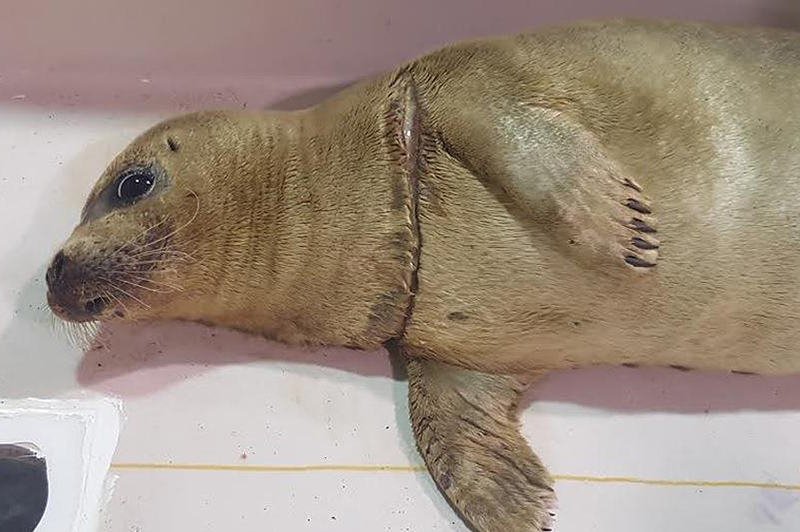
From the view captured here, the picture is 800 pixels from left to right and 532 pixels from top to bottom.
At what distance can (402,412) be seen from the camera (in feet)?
7.33

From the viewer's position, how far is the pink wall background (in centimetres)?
244

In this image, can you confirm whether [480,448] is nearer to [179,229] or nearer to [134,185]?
[179,229]

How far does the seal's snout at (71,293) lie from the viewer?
2.03 metres

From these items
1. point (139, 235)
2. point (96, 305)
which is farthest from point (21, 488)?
point (139, 235)

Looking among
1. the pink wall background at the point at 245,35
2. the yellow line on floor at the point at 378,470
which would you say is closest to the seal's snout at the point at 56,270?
the yellow line on floor at the point at 378,470

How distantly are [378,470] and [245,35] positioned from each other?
1028 millimetres

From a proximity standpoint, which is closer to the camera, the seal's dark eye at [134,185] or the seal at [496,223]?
the seal at [496,223]

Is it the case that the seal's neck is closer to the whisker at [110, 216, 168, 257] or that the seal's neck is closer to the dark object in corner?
the whisker at [110, 216, 168, 257]

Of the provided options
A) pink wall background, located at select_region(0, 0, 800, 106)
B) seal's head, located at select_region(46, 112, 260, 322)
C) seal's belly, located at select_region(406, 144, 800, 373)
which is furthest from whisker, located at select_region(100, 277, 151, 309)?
pink wall background, located at select_region(0, 0, 800, 106)

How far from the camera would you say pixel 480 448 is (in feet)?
6.91

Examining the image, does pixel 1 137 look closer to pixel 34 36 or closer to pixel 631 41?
pixel 34 36

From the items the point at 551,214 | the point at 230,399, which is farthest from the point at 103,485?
the point at 551,214

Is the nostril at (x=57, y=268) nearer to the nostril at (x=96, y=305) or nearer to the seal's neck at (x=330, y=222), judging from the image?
the nostril at (x=96, y=305)

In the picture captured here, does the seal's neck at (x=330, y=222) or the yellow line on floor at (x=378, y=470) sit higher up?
the seal's neck at (x=330, y=222)
